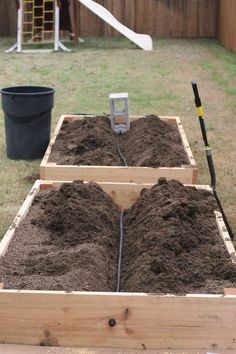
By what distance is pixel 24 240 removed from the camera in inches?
170

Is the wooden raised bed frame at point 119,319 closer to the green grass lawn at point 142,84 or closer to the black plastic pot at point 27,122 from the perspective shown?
the green grass lawn at point 142,84

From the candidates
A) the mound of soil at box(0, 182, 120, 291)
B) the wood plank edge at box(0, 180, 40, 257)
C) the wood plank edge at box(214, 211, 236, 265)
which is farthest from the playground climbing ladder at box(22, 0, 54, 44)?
the wood plank edge at box(214, 211, 236, 265)

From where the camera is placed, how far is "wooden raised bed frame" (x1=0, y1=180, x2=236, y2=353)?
3.27 metres

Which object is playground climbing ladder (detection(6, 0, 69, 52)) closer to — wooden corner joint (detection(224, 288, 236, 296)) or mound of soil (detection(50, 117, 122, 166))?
mound of soil (detection(50, 117, 122, 166))

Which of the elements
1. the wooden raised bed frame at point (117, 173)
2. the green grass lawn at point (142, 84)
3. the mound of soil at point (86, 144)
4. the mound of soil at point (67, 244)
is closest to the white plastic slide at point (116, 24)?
the green grass lawn at point (142, 84)

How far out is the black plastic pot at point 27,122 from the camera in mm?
6648

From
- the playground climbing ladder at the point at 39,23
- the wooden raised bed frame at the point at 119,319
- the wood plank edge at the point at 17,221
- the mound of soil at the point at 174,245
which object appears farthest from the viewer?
the playground climbing ladder at the point at 39,23

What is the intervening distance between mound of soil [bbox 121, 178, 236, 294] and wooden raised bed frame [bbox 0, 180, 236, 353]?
208 millimetres

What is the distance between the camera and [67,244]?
425cm

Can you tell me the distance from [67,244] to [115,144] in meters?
2.87

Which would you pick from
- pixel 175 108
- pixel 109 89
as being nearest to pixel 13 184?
pixel 175 108

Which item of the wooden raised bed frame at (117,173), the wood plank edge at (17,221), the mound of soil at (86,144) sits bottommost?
the mound of soil at (86,144)

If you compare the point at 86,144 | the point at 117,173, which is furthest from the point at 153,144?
the point at 117,173

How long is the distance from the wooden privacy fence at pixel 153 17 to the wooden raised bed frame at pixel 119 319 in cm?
1641
